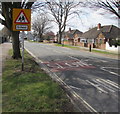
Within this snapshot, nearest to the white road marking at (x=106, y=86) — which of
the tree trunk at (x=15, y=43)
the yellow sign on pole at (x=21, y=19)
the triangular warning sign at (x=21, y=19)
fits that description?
the yellow sign on pole at (x=21, y=19)

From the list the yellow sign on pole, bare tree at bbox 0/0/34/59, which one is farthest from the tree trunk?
the yellow sign on pole

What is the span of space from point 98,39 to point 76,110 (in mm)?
40259

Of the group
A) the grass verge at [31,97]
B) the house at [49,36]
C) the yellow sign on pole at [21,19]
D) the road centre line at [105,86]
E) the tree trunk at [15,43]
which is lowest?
the road centre line at [105,86]

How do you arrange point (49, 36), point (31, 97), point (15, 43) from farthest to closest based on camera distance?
point (49, 36), point (15, 43), point (31, 97)

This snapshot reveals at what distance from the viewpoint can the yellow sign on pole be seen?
23.2ft

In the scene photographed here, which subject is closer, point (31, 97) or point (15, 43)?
point (31, 97)

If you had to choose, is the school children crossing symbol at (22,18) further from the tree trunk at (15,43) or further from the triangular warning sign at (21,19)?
the tree trunk at (15,43)

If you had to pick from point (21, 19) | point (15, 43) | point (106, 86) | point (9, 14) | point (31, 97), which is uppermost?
point (9, 14)

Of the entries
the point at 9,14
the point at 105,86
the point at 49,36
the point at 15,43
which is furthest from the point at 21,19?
the point at 49,36

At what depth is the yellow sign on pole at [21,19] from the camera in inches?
278

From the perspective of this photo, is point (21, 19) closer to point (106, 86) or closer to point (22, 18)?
point (22, 18)

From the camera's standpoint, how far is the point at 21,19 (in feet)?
23.5

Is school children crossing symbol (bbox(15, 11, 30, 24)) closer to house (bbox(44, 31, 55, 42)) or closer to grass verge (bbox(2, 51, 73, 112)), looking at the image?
grass verge (bbox(2, 51, 73, 112))

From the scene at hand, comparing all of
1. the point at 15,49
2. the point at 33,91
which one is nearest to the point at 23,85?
the point at 33,91
